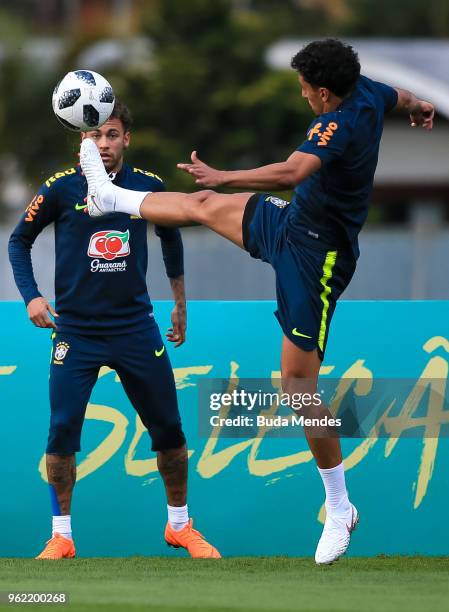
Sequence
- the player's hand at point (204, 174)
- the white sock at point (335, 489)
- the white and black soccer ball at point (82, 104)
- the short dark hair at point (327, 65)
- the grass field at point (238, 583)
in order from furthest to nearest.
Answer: the white and black soccer ball at point (82, 104) < the white sock at point (335, 489) < the short dark hair at point (327, 65) < the player's hand at point (204, 174) < the grass field at point (238, 583)

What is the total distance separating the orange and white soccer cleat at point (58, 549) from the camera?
7.52 m

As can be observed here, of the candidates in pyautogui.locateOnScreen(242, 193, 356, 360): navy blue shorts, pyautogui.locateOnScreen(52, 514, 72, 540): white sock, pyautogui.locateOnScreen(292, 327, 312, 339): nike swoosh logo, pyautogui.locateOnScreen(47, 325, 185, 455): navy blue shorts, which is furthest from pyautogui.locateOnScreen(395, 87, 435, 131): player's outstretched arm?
pyautogui.locateOnScreen(52, 514, 72, 540): white sock

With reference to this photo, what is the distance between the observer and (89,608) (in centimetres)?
559

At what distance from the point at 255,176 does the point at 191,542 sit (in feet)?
7.58

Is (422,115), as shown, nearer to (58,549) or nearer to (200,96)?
(58,549)

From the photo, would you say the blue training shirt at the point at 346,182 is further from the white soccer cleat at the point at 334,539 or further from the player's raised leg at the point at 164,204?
the white soccer cleat at the point at 334,539

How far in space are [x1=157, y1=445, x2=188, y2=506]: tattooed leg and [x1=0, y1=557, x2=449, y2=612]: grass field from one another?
1.18 ft

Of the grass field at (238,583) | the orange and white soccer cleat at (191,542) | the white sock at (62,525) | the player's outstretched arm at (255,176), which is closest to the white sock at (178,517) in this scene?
the orange and white soccer cleat at (191,542)

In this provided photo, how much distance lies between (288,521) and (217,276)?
8688 millimetres

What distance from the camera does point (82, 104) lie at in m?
7.45

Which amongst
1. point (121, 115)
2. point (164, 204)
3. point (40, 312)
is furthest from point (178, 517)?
point (121, 115)

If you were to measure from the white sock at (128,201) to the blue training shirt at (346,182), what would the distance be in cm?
80

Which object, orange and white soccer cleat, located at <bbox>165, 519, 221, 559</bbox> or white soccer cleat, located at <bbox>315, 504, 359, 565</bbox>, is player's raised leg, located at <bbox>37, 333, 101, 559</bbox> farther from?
white soccer cleat, located at <bbox>315, 504, 359, 565</bbox>

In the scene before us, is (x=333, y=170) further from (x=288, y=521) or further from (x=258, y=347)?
(x=288, y=521)
